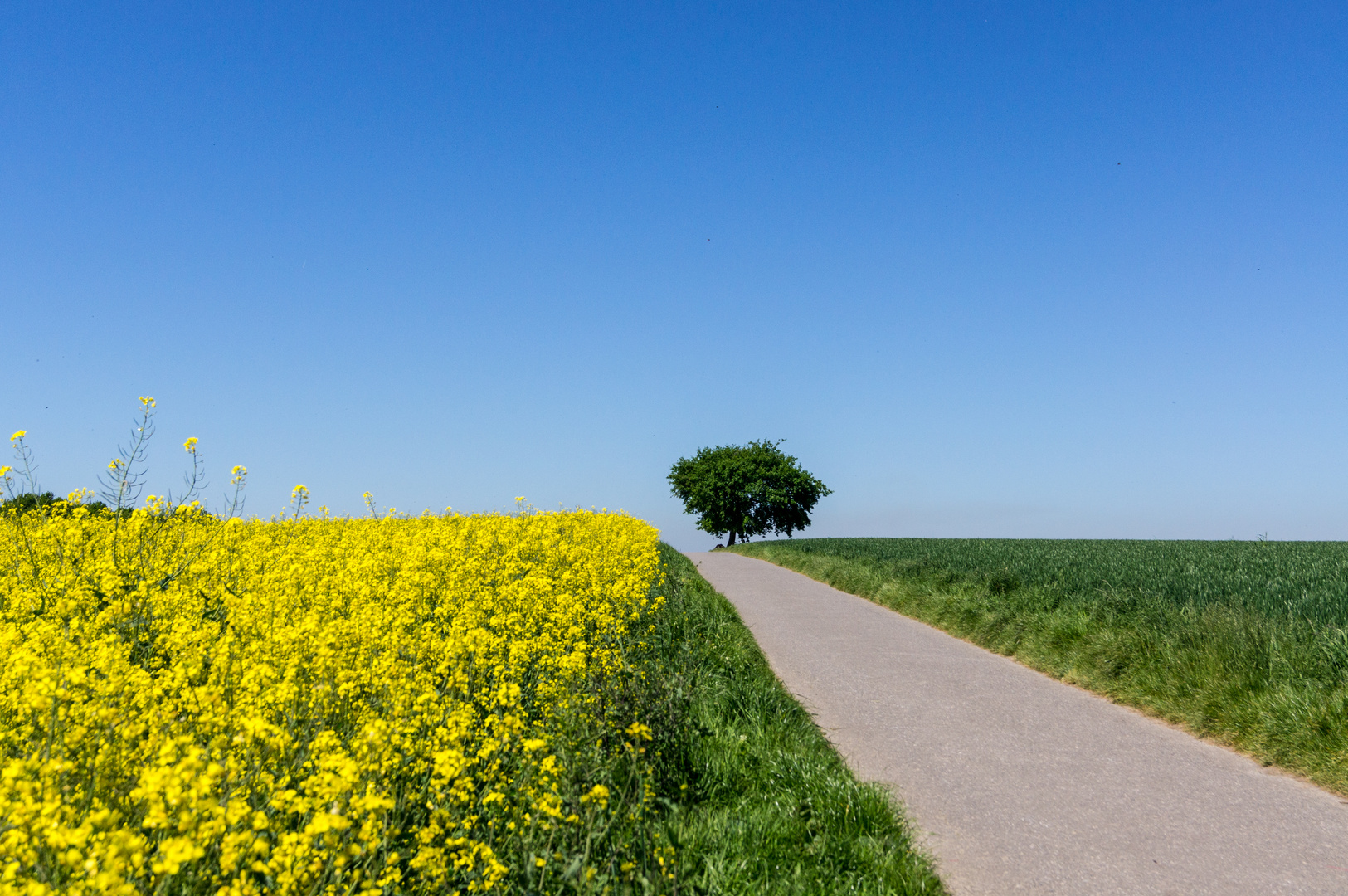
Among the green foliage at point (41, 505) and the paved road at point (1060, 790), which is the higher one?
the green foliage at point (41, 505)

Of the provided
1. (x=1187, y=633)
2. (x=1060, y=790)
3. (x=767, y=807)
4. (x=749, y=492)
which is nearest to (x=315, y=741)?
(x=767, y=807)

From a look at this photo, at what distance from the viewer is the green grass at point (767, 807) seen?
4281 millimetres

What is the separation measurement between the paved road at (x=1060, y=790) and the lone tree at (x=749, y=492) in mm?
47562

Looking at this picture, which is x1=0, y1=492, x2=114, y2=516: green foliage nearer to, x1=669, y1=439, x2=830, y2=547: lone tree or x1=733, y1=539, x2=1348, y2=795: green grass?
x1=733, y1=539, x2=1348, y2=795: green grass

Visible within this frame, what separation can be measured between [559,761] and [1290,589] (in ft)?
42.9

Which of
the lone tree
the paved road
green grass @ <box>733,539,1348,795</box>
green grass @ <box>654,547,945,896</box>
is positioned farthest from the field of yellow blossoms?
the lone tree

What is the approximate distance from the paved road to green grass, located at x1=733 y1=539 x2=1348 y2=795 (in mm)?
411

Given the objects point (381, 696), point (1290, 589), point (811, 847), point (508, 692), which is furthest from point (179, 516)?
point (1290, 589)

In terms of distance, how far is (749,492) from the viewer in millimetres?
56812

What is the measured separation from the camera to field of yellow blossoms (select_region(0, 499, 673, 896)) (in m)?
2.81

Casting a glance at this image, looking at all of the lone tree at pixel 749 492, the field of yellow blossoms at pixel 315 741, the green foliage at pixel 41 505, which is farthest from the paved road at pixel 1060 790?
the lone tree at pixel 749 492

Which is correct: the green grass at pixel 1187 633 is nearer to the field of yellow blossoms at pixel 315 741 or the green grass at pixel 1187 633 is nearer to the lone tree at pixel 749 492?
the field of yellow blossoms at pixel 315 741

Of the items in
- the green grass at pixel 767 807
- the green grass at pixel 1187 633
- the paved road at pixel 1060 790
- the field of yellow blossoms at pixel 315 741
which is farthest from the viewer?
the green grass at pixel 1187 633

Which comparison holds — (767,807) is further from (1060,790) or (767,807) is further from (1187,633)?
(1187,633)
